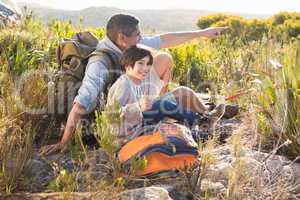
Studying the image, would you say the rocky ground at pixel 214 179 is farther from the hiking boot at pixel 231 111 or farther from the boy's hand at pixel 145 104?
the hiking boot at pixel 231 111

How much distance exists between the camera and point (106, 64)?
13.6 ft

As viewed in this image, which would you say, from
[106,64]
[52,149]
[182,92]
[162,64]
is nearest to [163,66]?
[162,64]

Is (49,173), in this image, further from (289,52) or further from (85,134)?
(289,52)

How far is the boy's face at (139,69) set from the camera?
3.88 m

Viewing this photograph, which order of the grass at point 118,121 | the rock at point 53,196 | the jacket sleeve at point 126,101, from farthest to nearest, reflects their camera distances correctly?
the jacket sleeve at point 126,101, the grass at point 118,121, the rock at point 53,196

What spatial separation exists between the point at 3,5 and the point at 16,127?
600 centimetres

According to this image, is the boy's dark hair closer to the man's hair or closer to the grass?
the man's hair

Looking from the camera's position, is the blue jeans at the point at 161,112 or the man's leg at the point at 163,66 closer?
the blue jeans at the point at 161,112

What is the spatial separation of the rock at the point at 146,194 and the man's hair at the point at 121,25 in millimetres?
1621

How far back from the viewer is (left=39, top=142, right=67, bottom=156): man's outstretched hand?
3750 mm

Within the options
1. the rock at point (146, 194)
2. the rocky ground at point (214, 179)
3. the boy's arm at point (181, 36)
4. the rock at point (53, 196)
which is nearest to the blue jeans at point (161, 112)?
the rocky ground at point (214, 179)

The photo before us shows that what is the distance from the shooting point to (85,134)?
4.07 m

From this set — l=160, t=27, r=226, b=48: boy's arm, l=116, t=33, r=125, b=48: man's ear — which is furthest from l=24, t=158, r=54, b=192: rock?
l=160, t=27, r=226, b=48: boy's arm

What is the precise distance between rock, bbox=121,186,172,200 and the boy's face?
1.13 meters
